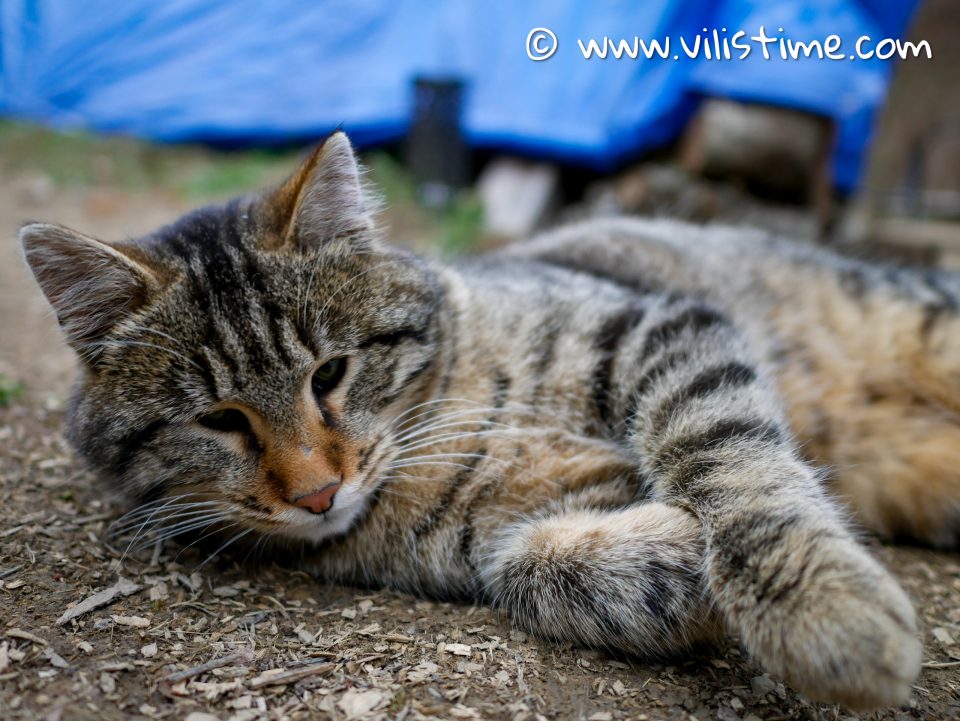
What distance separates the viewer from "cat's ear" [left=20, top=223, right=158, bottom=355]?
225 centimetres

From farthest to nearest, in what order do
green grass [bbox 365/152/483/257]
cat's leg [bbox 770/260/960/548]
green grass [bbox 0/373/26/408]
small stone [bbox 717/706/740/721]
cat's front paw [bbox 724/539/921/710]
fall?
green grass [bbox 365/152/483/257] → green grass [bbox 0/373/26/408] → cat's leg [bbox 770/260/960/548] → small stone [bbox 717/706/740/721] → cat's front paw [bbox 724/539/921/710]

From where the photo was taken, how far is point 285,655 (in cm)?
213

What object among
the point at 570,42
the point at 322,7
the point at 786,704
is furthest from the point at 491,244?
the point at 786,704

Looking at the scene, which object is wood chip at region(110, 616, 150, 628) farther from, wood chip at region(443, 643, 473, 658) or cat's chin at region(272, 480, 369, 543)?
wood chip at region(443, 643, 473, 658)

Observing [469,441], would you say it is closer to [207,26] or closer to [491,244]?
[491,244]

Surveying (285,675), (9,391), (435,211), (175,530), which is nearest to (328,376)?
(175,530)

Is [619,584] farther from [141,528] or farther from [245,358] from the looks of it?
[141,528]

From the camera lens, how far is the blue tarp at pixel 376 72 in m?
5.76

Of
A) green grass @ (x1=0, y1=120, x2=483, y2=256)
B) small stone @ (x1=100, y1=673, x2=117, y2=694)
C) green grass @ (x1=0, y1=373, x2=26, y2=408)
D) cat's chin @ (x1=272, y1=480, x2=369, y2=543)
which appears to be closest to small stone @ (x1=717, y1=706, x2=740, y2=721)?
cat's chin @ (x1=272, y1=480, x2=369, y2=543)

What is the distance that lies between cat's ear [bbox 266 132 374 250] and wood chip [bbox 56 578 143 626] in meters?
1.10

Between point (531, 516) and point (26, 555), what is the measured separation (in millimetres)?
1508

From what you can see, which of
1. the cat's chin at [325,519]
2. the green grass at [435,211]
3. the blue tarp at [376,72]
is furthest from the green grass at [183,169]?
the cat's chin at [325,519]

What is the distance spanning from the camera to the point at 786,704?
2.05m

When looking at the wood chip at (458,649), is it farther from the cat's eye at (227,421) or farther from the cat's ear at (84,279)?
the cat's ear at (84,279)
